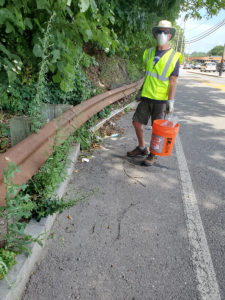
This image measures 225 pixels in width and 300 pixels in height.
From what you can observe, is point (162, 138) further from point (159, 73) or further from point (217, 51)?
point (217, 51)

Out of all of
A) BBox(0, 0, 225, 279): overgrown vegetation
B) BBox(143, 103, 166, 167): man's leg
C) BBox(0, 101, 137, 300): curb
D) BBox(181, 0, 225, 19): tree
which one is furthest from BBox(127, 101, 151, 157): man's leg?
BBox(181, 0, 225, 19): tree

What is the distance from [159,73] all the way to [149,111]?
2.35 feet

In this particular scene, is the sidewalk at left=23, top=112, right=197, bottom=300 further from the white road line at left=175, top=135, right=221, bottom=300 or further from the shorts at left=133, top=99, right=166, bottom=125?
the shorts at left=133, top=99, right=166, bottom=125

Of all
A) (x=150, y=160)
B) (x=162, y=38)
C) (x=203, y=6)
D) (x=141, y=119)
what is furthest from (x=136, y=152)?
(x=203, y=6)

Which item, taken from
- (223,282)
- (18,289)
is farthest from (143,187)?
(18,289)

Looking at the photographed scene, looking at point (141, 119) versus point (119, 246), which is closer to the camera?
point (119, 246)

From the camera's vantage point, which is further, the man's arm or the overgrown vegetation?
the man's arm

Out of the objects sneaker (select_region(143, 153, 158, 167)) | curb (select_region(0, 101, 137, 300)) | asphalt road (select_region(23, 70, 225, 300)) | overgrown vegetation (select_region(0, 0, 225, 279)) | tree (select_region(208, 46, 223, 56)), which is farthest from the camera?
tree (select_region(208, 46, 223, 56))

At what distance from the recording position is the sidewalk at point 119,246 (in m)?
2.01

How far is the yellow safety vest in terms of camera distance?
3.92m

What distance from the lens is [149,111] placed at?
452 centimetres

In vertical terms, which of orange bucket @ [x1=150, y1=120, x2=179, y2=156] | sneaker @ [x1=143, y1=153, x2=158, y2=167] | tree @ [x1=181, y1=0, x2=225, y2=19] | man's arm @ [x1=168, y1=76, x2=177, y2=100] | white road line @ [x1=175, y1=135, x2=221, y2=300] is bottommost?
white road line @ [x1=175, y1=135, x2=221, y2=300]

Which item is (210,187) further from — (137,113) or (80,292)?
(80,292)

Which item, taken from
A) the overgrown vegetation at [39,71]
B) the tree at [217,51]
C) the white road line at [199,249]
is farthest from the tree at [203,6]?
the tree at [217,51]
